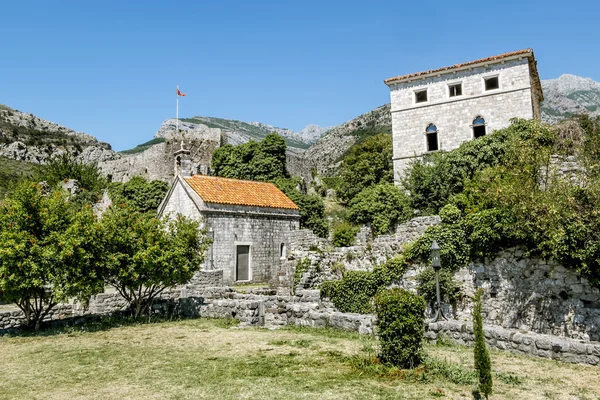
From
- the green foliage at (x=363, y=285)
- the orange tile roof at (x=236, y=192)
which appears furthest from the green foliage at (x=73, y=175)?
the green foliage at (x=363, y=285)

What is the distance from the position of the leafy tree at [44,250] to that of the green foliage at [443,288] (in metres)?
11.2

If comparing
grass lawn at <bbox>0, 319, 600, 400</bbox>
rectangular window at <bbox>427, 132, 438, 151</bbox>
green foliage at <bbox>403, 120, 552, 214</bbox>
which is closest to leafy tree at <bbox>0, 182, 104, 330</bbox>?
grass lawn at <bbox>0, 319, 600, 400</bbox>

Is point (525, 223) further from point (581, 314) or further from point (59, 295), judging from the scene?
point (59, 295)

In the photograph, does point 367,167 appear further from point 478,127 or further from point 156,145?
point 156,145

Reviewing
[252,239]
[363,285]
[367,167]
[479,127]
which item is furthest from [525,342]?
[367,167]

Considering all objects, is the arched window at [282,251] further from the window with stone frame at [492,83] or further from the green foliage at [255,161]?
the window with stone frame at [492,83]

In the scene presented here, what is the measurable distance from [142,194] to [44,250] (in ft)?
98.0

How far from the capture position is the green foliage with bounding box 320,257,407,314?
1636 cm

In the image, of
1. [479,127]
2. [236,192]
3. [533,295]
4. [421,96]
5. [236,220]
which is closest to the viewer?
[533,295]

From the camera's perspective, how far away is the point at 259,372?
8.20 metres

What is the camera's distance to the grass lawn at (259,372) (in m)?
6.99

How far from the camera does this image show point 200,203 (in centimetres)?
2417

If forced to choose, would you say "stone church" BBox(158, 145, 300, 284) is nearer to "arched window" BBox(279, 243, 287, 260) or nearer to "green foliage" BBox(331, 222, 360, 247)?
"arched window" BBox(279, 243, 287, 260)

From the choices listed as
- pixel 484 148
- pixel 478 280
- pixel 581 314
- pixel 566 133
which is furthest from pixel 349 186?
pixel 581 314
